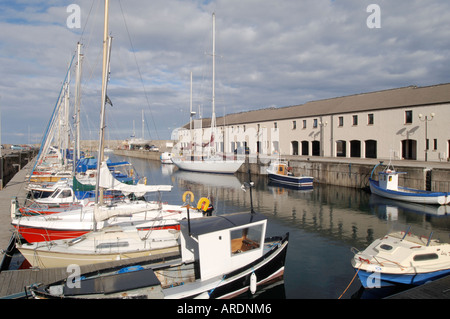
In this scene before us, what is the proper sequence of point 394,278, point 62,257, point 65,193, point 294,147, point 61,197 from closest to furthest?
point 394,278
point 62,257
point 61,197
point 65,193
point 294,147

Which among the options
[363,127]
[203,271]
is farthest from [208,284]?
[363,127]

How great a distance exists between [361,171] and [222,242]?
30.4 m

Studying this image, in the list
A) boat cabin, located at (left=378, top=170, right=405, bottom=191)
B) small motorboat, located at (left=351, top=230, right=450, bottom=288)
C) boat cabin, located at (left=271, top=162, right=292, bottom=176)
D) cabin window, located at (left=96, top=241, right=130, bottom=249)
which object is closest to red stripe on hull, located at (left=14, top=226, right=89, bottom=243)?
cabin window, located at (left=96, top=241, right=130, bottom=249)

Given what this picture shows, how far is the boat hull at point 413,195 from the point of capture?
26406 mm

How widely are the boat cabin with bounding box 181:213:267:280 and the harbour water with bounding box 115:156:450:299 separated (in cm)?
170

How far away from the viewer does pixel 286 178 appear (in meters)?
41.0

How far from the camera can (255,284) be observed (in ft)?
34.7

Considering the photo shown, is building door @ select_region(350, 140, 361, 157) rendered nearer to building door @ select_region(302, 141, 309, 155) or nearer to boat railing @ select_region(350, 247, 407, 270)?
building door @ select_region(302, 141, 309, 155)

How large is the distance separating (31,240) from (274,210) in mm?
18251

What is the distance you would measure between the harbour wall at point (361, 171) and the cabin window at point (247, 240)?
9.62 metres

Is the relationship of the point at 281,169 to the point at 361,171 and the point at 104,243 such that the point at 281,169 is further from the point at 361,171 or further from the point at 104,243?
the point at 104,243

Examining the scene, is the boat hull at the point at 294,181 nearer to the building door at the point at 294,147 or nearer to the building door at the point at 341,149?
the building door at the point at 341,149
